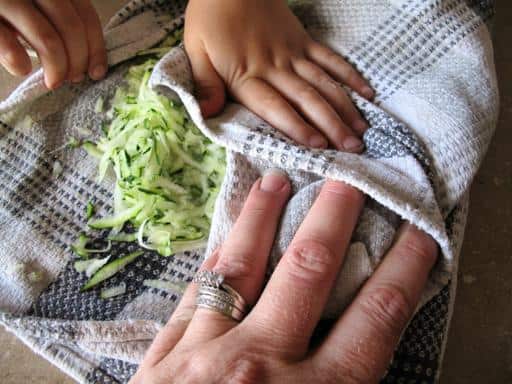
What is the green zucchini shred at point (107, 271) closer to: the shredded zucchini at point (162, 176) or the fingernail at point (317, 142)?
the shredded zucchini at point (162, 176)

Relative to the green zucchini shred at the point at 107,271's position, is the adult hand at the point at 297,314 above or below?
above

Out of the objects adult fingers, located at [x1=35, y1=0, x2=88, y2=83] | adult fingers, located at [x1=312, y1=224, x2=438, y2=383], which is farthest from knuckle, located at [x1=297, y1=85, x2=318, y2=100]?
adult fingers, located at [x1=35, y1=0, x2=88, y2=83]

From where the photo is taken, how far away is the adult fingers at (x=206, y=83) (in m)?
0.67

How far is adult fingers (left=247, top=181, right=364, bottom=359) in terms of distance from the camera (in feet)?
Result: 1.56

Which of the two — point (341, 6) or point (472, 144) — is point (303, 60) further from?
point (472, 144)

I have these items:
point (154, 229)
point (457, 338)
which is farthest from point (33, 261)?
point (457, 338)

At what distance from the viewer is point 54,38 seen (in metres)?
0.68

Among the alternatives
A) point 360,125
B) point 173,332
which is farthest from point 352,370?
point 360,125

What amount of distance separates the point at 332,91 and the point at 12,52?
1.33 feet

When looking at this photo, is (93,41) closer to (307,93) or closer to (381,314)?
(307,93)

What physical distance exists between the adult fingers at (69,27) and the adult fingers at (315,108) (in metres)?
0.26

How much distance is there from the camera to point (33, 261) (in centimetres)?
67

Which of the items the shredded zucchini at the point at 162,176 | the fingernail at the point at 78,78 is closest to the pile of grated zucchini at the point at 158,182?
the shredded zucchini at the point at 162,176

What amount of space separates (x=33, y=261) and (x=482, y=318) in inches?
24.5
